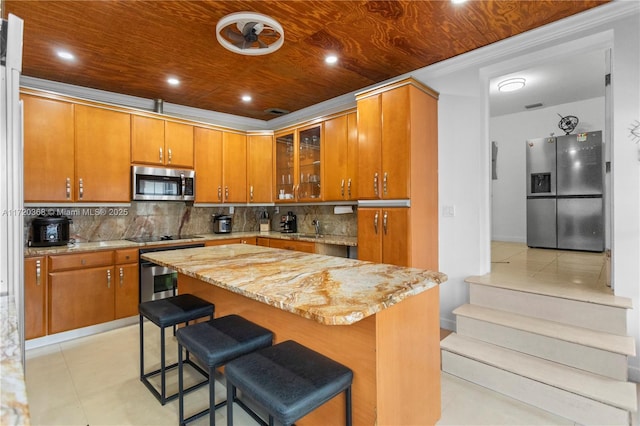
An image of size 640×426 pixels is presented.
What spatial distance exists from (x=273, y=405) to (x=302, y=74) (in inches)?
123

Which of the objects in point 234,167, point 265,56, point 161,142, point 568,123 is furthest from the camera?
point 568,123

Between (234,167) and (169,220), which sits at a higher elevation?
(234,167)

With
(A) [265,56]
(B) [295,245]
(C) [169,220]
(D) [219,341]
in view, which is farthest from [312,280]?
(C) [169,220]

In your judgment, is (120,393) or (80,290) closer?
(120,393)

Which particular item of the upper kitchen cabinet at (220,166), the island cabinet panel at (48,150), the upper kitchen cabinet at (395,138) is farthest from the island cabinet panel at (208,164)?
the upper kitchen cabinet at (395,138)

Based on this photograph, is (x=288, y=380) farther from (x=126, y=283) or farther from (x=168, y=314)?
(x=126, y=283)

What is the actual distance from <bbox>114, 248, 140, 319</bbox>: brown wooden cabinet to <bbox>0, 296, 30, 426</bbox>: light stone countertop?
8.95 ft

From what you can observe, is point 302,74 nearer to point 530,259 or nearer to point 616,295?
point 616,295

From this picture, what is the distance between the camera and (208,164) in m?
4.29

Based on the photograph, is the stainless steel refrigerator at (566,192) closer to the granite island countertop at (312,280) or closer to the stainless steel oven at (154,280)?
the granite island countertop at (312,280)

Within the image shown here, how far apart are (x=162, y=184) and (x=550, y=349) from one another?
13.7ft

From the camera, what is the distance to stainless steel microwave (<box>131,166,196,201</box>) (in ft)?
12.0

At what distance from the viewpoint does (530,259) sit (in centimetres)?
412

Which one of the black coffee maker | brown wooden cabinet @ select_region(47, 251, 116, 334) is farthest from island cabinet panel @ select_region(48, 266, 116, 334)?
the black coffee maker
